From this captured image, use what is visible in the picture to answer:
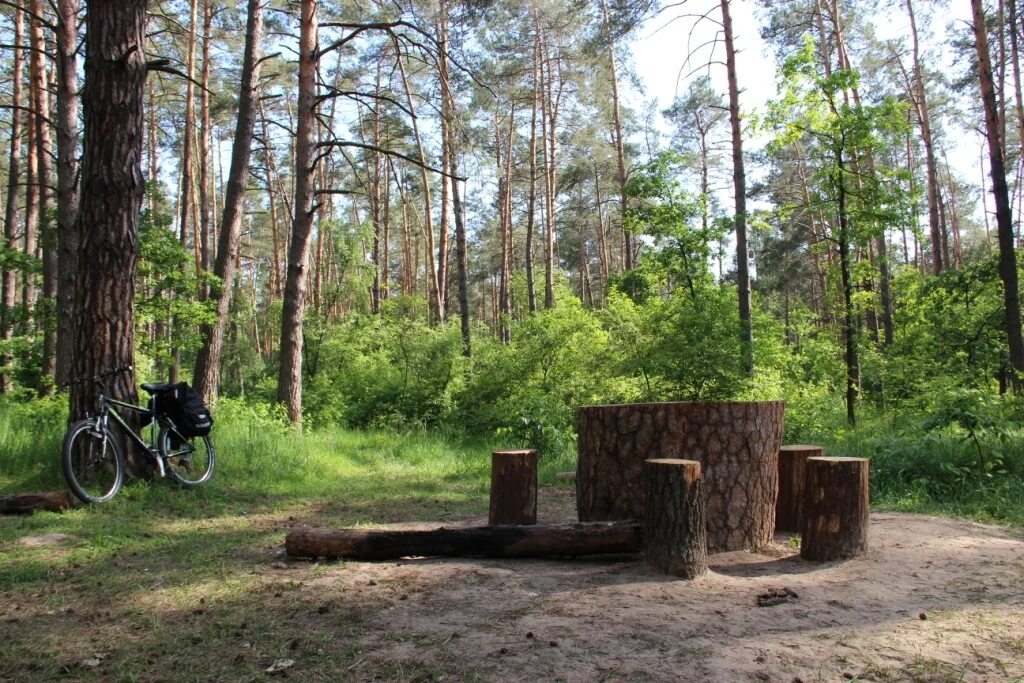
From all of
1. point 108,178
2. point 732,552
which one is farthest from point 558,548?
point 108,178

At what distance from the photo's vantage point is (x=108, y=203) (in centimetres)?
631

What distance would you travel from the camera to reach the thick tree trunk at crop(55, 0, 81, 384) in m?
9.98

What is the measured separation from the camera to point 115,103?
635cm

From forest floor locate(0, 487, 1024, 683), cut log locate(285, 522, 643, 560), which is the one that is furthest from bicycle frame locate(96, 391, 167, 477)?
cut log locate(285, 522, 643, 560)

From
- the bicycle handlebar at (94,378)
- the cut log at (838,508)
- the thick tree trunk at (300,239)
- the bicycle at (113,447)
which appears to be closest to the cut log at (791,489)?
the cut log at (838,508)

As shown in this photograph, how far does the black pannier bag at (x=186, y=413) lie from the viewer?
6594mm

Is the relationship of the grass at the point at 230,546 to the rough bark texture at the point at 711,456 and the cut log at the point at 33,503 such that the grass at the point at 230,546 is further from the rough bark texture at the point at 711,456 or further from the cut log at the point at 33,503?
the rough bark texture at the point at 711,456

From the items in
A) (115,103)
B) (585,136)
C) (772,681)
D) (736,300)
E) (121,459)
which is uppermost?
(585,136)

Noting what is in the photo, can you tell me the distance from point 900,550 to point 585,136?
2518 centimetres

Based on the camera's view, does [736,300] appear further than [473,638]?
Yes

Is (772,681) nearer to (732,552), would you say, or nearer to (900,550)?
(732,552)

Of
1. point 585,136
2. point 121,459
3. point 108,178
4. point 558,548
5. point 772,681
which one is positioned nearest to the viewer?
point 772,681

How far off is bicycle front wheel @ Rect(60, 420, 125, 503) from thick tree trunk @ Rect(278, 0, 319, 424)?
521 cm

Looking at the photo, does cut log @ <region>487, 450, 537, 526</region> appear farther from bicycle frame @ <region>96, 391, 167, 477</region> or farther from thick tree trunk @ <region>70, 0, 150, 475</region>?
thick tree trunk @ <region>70, 0, 150, 475</region>
